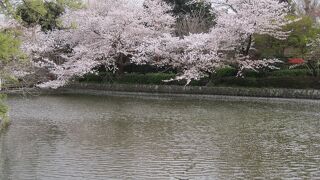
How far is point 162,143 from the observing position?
472 inches

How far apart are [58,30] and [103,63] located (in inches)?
232

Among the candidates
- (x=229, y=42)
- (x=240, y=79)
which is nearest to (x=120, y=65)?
(x=229, y=42)

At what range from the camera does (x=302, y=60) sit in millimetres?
26969

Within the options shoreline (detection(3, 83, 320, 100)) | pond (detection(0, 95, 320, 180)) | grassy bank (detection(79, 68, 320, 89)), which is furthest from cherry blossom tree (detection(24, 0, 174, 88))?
pond (detection(0, 95, 320, 180))

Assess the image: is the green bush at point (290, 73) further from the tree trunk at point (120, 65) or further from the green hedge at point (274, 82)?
the tree trunk at point (120, 65)

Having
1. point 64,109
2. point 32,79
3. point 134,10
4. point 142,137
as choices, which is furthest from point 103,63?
point 142,137

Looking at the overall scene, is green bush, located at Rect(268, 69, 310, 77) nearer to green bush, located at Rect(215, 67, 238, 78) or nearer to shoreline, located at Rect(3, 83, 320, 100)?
shoreline, located at Rect(3, 83, 320, 100)

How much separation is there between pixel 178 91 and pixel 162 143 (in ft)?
56.4

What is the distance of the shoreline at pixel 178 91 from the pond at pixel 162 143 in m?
5.28

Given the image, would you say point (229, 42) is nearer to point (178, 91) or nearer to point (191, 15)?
point (178, 91)

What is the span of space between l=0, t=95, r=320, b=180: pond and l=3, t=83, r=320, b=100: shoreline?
528cm

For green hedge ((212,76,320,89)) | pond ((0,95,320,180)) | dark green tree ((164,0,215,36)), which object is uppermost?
dark green tree ((164,0,215,36))

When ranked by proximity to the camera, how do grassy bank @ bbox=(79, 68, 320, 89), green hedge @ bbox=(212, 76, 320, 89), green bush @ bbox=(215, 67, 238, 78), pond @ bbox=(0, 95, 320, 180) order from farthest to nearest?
green bush @ bbox=(215, 67, 238, 78) → grassy bank @ bbox=(79, 68, 320, 89) → green hedge @ bbox=(212, 76, 320, 89) → pond @ bbox=(0, 95, 320, 180)

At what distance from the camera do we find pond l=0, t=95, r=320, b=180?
8.99 meters
